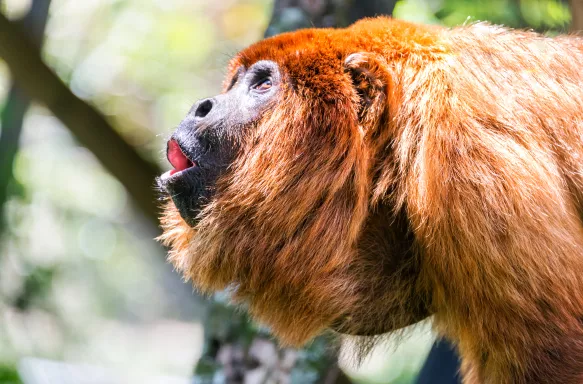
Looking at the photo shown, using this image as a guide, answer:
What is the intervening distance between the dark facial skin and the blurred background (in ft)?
2.06

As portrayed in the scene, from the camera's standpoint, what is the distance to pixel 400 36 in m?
2.84

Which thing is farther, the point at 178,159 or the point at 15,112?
the point at 15,112

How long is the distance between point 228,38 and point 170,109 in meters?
1.12

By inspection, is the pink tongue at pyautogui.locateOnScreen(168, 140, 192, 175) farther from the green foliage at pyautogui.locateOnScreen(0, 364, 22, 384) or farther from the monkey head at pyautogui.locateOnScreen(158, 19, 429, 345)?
the green foliage at pyautogui.locateOnScreen(0, 364, 22, 384)

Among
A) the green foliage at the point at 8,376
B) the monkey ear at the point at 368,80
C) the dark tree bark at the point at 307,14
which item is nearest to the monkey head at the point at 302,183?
the monkey ear at the point at 368,80

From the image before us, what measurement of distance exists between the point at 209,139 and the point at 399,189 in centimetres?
76

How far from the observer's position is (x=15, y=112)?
4703 millimetres

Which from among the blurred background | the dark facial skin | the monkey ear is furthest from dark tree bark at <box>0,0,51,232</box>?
the monkey ear

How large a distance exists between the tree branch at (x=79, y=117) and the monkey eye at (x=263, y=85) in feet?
6.40

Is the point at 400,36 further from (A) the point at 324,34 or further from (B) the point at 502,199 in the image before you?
(B) the point at 502,199

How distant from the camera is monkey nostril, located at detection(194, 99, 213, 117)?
109 inches

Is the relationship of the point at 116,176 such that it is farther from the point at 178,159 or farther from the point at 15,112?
the point at 178,159

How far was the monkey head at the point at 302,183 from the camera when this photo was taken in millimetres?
2701

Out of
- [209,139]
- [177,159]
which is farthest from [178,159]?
[209,139]
